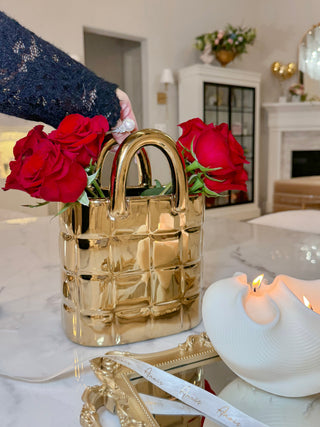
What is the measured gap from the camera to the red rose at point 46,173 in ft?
1.40

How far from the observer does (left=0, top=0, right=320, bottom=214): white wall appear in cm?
392

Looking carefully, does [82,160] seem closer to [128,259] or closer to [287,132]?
[128,259]

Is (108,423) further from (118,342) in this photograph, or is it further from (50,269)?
(50,269)

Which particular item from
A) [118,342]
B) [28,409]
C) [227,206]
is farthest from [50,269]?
[227,206]

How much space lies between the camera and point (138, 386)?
0.38 metres

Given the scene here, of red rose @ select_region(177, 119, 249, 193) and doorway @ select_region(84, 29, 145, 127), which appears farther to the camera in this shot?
doorway @ select_region(84, 29, 145, 127)

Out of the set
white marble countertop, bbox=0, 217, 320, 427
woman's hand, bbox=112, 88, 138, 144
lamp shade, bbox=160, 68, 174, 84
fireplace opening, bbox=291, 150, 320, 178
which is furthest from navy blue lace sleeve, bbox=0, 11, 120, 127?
fireplace opening, bbox=291, 150, 320, 178

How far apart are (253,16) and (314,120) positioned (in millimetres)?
1700

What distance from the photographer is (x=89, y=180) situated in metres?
0.46

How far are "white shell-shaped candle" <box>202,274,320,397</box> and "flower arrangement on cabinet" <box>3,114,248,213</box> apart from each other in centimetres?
18

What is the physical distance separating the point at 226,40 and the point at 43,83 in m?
4.58

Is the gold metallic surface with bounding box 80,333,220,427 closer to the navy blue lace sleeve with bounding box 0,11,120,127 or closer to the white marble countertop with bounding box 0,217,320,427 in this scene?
the white marble countertop with bounding box 0,217,320,427

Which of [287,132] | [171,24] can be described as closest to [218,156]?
[171,24]

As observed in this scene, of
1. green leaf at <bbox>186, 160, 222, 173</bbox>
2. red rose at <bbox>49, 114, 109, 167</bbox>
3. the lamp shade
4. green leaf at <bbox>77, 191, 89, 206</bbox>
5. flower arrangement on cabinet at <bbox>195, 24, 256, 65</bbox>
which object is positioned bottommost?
green leaf at <bbox>77, 191, 89, 206</bbox>
